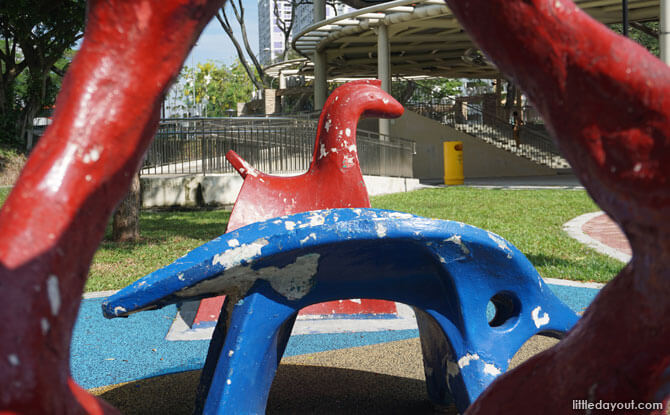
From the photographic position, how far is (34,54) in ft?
65.5

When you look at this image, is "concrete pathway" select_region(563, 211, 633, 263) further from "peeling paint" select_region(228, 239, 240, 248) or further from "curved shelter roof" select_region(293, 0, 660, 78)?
"peeling paint" select_region(228, 239, 240, 248)

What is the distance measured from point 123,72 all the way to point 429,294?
1669 mm

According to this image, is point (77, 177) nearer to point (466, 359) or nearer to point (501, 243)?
point (501, 243)

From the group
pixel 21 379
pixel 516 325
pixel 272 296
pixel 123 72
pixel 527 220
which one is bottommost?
pixel 527 220

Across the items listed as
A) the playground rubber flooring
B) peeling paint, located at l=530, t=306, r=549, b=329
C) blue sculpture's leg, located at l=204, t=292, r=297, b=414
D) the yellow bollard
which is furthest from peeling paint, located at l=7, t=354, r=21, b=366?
the yellow bollard

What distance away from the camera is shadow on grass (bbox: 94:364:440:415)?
297 cm

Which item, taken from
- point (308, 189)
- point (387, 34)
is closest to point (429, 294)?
point (308, 189)

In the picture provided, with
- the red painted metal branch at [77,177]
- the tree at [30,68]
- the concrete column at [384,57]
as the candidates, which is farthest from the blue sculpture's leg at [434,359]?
the concrete column at [384,57]

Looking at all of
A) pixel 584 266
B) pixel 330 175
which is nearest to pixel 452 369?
pixel 330 175

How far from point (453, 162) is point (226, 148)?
7.44 m

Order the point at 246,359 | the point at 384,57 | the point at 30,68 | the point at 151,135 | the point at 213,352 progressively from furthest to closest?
1. the point at 30,68
2. the point at 384,57
3. the point at 213,352
4. the point at 246,359
5. the point at 151,135

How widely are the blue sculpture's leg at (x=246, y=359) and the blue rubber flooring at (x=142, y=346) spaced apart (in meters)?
1.84

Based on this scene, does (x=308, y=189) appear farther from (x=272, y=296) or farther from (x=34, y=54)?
(x=34, y=54)

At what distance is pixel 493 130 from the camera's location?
86.3 feet
